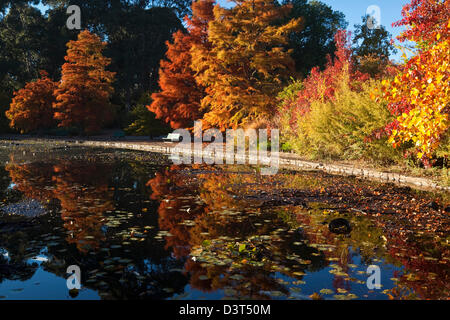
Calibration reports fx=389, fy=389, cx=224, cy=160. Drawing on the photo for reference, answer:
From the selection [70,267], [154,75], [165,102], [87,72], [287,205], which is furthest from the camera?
[154,75]

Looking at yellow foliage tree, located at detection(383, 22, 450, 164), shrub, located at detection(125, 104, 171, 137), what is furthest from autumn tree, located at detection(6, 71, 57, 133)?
yellow foliage tree, located at detection(383, 22, 450, 164)

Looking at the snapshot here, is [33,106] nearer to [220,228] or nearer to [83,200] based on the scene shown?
[83,200]

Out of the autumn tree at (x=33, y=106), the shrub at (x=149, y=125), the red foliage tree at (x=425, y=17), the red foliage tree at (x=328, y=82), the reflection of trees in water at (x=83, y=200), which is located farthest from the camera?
the autumn tree at (x=33, y=106)

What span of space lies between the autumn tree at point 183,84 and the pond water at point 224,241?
17236mm

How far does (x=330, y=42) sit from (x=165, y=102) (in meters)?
16.9

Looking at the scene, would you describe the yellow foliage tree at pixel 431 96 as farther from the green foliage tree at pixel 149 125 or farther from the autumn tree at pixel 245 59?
the green foliage tree at pixel 149 125

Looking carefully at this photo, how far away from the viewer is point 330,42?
1380 inches

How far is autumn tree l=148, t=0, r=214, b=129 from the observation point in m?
27.1

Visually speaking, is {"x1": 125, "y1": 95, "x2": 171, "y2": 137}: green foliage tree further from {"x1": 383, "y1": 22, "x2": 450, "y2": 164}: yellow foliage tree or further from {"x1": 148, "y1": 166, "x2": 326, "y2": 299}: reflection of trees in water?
{"x1": 383, "y1": 22, "x2": 450, "y2": 164}: yellow foliage tree

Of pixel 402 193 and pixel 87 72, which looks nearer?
pixel 402 193

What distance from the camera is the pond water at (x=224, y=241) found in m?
4.14

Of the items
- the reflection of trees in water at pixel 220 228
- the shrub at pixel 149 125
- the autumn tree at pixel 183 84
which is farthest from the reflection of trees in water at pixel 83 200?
the shrub at pixel 149 125
